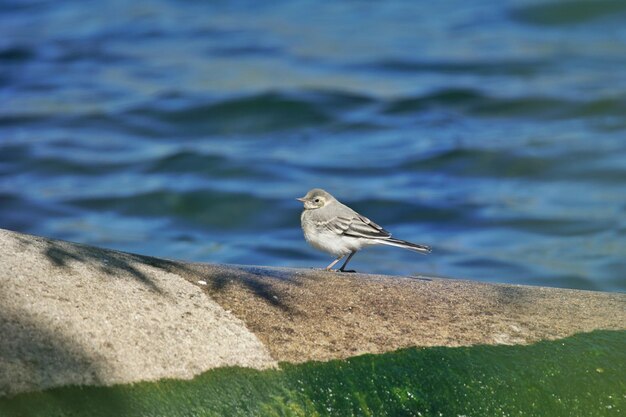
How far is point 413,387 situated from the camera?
4.25 m

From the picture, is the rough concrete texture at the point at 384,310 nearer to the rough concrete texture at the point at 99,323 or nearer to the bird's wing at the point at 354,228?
the rough concrete texture at the point at 99,323

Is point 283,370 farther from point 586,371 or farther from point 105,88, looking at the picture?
point 105,88

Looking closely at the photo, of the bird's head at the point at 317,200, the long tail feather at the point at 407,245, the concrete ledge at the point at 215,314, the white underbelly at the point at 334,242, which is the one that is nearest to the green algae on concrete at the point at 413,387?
the concrete ledge at the point at 215,314

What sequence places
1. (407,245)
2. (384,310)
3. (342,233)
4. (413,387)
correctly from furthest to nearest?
(342,233) → (407,245) → (384,310) → (413,387)

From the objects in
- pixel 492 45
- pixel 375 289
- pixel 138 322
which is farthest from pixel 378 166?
pixel 138 322

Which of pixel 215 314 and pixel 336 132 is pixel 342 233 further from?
pixel 336 132

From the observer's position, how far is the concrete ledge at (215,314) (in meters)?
3.84

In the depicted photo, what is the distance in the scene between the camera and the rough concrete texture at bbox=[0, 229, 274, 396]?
3.75 metres

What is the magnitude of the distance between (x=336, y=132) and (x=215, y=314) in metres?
10.2

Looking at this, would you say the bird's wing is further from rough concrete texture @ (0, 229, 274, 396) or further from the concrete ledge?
rough concrete texture @ (0, 229, 274, 396)

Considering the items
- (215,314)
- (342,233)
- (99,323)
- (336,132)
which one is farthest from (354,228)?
(336,132)

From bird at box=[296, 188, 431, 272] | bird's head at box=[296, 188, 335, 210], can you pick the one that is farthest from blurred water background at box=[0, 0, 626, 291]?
bird at box=[296, 188, 431, 272]

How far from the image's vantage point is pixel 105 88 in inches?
659

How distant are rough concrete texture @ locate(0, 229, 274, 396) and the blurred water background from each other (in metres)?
6.20
